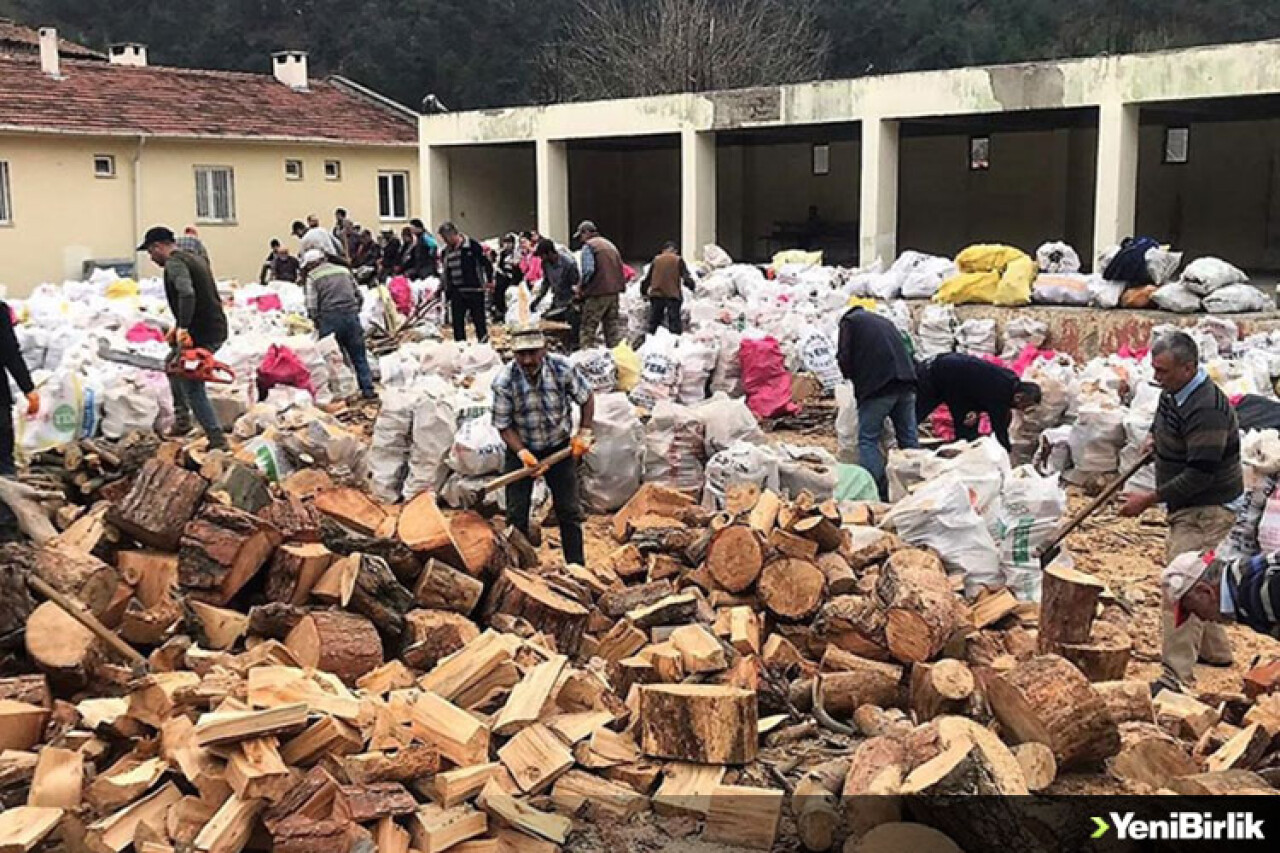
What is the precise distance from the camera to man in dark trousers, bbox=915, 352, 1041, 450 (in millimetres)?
7207

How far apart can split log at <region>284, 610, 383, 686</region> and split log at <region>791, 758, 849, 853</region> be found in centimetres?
156

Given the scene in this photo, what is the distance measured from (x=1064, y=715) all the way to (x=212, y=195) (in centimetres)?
2432

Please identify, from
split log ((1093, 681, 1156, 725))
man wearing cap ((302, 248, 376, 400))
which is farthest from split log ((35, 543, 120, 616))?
man wearing cap ((302, 248, 376, 400))

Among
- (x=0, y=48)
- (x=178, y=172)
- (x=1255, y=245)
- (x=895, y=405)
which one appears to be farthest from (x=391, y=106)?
(x=895, y=405)

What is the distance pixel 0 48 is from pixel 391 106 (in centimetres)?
959

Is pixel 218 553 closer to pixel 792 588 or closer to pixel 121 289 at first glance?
pixel 792 588

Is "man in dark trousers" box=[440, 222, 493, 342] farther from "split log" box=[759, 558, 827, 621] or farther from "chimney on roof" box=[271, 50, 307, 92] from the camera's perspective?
"chimney on roof" box=[271, 50, 307, 92]

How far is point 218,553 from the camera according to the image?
15.4 ft

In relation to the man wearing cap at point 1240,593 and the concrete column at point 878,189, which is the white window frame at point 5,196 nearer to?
the concrete column at point 878,189

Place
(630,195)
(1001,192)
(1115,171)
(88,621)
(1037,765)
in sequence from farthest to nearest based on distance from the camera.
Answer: (630,195) < (1001,192) < (1115,171) < (88,621) < (1037,765)

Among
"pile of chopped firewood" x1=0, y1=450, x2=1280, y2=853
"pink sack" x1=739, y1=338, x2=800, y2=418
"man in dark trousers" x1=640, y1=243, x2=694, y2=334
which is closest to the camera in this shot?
"pile of chopped firewood" x1=0, y1=450, x2=1280, y2=853

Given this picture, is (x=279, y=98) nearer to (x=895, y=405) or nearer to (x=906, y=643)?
(x=895, y=405)

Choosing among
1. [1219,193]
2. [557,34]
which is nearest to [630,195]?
[1219,193]

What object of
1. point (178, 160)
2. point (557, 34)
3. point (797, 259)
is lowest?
point (797, 259)
